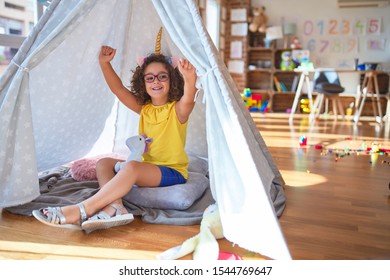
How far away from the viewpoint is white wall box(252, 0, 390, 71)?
617cm

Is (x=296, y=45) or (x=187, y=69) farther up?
(x=296, y=45)

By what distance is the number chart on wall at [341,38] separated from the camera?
6184mm

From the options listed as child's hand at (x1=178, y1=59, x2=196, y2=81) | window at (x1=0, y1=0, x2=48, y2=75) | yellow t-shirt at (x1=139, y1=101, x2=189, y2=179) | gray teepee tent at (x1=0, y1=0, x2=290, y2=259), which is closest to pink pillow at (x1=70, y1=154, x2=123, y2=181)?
gray teepee tent at (x1=0, y1=0, x2=290, y2=259)

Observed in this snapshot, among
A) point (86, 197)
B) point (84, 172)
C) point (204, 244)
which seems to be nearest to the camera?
point (204, 244)

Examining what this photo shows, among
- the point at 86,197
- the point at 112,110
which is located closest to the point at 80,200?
the point at 86,197

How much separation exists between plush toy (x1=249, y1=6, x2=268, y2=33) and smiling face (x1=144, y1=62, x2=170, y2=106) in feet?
16.5

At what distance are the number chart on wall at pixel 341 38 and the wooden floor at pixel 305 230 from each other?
4.18 m

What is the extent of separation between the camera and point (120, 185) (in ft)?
4.95

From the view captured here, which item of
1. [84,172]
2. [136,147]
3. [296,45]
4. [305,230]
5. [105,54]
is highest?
[296,45]

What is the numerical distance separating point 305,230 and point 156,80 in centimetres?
94

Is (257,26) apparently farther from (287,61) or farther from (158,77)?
(158,77)

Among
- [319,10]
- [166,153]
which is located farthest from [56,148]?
[319,10]

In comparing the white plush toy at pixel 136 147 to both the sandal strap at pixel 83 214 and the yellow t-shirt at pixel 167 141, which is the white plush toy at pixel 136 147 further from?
the sandal strap at pixel 83 214

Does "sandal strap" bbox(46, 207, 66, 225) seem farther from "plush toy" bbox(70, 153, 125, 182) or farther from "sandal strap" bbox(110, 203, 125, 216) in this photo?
"plush toy" bbox(70, 153, 125, 182)
